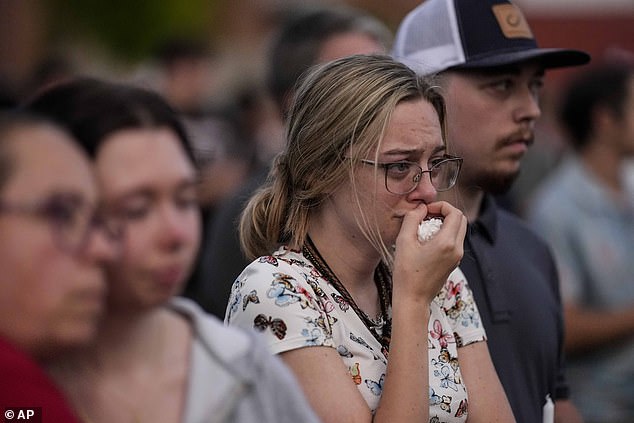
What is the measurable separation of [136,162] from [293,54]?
2.68m

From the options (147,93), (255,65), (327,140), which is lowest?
(255,65)

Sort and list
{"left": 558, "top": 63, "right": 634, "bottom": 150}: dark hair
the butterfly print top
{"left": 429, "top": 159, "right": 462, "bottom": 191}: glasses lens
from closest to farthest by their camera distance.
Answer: the butterfly print top < {"left": 429, "top": 159, "right": 462, "bottom": 191}: glasses lens < {"left": 558, "top": 63, "right": 634, "bottom": 150}: dark hair

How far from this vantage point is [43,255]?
1861 mm

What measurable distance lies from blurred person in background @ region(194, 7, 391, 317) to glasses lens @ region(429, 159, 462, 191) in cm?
115

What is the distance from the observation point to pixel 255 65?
2080 centimetres

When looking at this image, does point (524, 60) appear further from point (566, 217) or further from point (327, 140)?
point (566, 217)

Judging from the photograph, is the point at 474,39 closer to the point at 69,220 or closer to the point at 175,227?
the point at 175,227

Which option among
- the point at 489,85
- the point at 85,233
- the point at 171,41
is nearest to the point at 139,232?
the point at 85,233

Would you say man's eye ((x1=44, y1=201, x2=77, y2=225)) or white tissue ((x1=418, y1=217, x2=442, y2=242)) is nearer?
man's eye ((x1=44, y1=201, x2=77, y2=225))

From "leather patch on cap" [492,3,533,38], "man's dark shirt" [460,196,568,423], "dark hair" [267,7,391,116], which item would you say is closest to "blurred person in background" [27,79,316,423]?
"man's dark shirt" [460,196,568,423]

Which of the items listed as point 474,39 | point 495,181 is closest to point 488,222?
point 495,181

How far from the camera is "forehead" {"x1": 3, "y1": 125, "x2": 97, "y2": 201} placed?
72.6 inches

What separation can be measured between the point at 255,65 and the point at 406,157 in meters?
18.3

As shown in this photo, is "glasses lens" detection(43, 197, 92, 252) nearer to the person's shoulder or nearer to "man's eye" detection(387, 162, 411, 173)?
the person's shoulder
